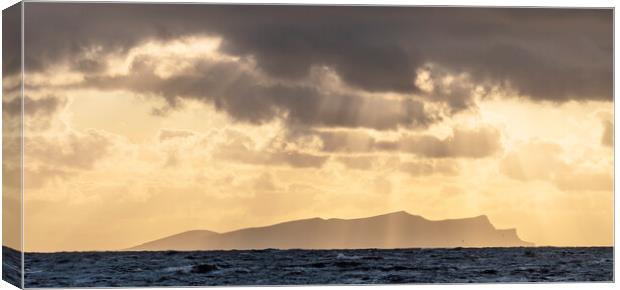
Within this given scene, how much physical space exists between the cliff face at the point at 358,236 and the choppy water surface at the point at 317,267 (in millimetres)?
150

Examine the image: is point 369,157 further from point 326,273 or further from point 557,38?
point 557,38

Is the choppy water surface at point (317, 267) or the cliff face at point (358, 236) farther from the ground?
the cliff face at point (358, 236)

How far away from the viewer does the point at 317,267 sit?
83.5 feet

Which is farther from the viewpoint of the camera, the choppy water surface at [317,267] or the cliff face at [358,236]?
the cliff face at [358,236]

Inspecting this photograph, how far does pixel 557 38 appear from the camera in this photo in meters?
25.9

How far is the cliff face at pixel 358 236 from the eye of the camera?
25.1m

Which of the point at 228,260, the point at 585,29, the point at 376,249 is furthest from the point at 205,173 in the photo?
the point at 585,29

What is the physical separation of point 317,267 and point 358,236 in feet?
2.93

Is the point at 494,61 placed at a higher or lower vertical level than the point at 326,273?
higher

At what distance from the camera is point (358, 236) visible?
25.4 meters

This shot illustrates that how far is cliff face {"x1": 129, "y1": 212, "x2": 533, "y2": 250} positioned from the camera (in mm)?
25062

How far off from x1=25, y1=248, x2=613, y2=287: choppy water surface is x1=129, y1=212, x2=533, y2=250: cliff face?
150 mm

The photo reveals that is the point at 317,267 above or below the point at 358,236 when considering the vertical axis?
below

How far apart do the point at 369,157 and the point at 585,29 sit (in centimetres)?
445
